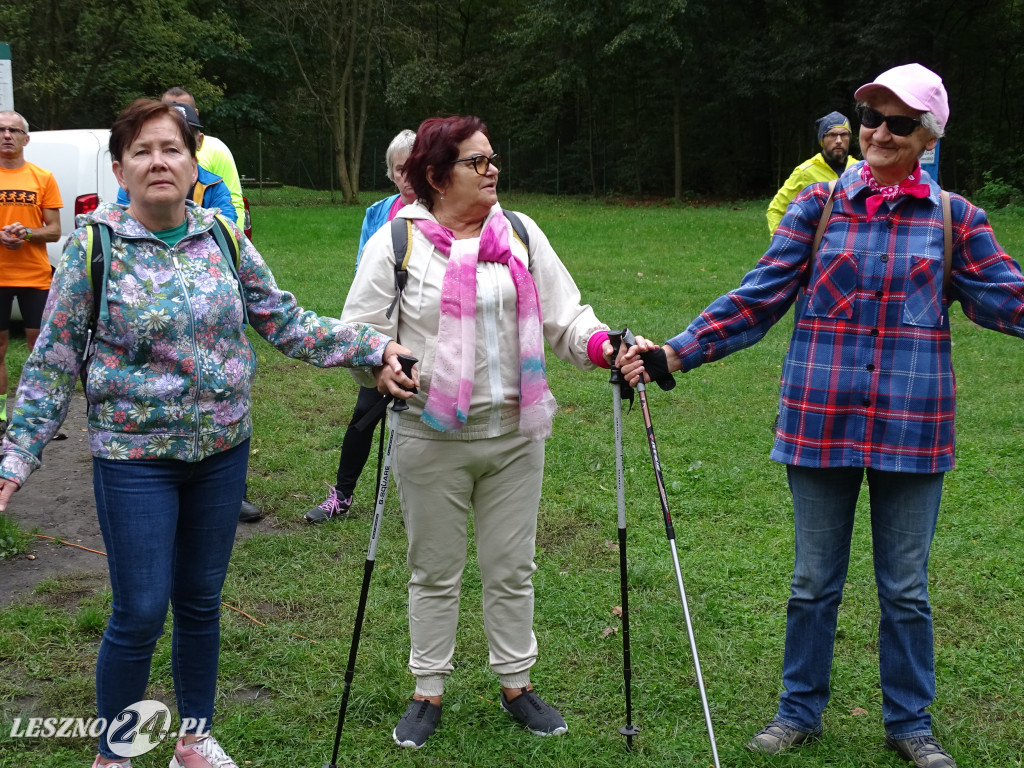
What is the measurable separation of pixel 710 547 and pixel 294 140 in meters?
39.4

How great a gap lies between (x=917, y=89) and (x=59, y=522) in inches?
196

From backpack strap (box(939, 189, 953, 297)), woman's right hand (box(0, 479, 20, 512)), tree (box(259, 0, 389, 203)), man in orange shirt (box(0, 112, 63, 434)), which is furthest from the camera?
tree (box(259, 0, 389, 203))

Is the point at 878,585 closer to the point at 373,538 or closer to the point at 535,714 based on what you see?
the point at 535,714

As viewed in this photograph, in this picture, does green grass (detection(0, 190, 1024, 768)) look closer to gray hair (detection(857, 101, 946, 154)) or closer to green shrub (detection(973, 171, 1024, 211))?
gray hair (detection(857, 101, 946, 154))

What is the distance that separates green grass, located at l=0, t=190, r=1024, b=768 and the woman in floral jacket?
2.95 ft

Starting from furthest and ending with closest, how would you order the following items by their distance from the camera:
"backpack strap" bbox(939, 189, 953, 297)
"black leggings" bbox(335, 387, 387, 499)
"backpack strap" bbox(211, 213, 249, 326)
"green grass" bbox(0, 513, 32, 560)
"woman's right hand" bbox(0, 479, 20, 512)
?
"black leggings" bbox(335, 387, 387, 499) → "green grass" bbox(0, 513, 32, 560) → "backpack strap" bbox(939, 189, 953, 297) → "backpack strap" bbox(211, 213, 249, 326) → "woman's right hand" bbox(0, 479, 20, 512)

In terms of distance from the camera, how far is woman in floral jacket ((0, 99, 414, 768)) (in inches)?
115

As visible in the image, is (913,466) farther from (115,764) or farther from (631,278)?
(631,278)

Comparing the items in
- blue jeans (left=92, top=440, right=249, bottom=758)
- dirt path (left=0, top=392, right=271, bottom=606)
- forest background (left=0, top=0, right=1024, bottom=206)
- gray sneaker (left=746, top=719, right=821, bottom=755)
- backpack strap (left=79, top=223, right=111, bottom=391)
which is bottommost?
gray sneaker (left=746, top=719, right=821, bottom=755)

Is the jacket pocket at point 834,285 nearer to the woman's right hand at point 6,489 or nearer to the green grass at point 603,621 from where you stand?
→ the green grass at point 603,621

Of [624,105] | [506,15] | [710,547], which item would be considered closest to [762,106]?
[624,105]

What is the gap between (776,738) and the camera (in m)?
3.58

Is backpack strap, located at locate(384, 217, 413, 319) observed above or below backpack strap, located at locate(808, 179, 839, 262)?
below

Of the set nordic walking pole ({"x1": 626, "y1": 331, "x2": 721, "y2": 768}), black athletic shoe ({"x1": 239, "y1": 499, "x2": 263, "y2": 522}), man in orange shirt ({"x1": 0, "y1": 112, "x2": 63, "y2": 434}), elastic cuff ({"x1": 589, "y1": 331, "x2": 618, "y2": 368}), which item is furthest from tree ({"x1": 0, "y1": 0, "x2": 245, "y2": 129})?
nordic walking pole ({"x1": 626, "y1": 331, "x2": 721, "y2": 768})
